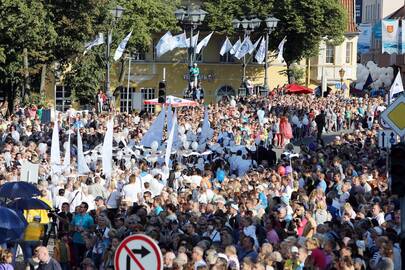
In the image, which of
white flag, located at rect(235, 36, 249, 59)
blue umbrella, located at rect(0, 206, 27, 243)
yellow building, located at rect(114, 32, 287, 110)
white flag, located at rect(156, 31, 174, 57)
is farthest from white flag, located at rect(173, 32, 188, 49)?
blue umbrella, located at rect(0, 206, 27, 243)

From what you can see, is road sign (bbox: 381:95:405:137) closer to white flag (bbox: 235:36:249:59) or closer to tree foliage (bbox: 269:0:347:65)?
white flag (bbox: 235:36:249:59)

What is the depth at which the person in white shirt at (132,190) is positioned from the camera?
23.8 m

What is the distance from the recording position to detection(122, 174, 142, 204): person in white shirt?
23.8m

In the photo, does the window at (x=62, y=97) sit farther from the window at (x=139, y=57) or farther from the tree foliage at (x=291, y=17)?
the tree foliage at (x=291, y=17)

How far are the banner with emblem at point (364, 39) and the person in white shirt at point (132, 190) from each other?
96.6 metres

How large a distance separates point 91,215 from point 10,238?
2.22 metres

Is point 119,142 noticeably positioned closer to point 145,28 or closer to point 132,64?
point 145,28

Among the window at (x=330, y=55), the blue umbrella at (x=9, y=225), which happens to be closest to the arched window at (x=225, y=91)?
the window at (x=330, y=55)

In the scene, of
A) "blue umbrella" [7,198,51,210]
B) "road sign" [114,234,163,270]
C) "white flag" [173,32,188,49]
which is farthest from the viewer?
"white flag" [173,32,188,49]

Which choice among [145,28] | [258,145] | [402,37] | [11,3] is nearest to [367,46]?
[402,37]

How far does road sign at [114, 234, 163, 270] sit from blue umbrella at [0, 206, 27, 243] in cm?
702

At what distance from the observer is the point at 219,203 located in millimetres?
21266

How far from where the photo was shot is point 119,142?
35344mm

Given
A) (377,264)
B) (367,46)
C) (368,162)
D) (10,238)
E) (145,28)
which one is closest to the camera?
(377,264)
